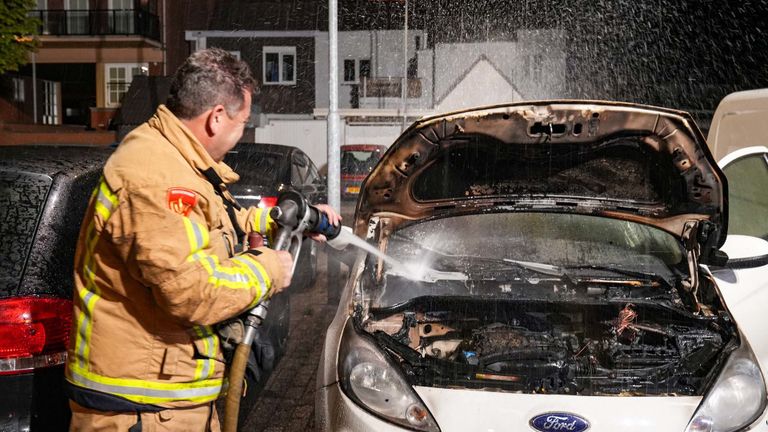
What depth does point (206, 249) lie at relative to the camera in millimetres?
2186

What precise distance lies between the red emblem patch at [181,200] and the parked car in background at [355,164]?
17.9 metres

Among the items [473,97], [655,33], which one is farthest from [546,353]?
[655,33]

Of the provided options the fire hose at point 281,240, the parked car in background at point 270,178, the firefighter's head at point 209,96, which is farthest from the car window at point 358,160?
the firefighter's head at point 209,96

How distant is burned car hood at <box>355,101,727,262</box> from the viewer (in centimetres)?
313

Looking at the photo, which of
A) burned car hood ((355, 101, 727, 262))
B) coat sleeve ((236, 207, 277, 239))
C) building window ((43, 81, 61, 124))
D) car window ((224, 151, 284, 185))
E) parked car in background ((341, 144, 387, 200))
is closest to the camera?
coat sleeve ((236, 207, 277, 239))

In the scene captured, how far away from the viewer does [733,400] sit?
270 centimetres

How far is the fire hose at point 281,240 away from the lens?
2268mm

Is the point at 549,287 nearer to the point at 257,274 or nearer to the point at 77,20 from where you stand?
the point at 257,274

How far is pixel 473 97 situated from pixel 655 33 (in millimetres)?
7777

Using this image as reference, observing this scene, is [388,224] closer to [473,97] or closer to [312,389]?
[312,389]

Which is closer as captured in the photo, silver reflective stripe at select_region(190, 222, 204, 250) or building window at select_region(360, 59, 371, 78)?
silver reflective stripe at select_region(190, 222, 204, 250)

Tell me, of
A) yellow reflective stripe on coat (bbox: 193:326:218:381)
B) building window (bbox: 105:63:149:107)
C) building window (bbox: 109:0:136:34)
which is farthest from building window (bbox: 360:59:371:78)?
yellow reflective stripe on coat (bbox: 193:326:218:381)

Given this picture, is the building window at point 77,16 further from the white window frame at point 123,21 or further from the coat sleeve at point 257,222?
the coat sleeve at point 257,222

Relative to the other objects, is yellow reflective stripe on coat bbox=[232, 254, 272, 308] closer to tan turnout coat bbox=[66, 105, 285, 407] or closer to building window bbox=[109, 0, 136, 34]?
tan turnout coat bbox=[66, 105, 285, 407]
